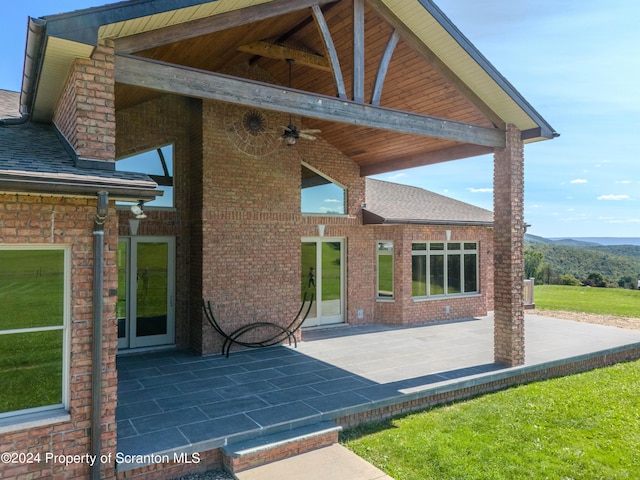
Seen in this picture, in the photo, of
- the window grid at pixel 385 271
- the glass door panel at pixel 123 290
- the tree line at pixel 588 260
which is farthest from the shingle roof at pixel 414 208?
the tree line at pixel 588 260

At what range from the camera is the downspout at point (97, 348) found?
4027 mm

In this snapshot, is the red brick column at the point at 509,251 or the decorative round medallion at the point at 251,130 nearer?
the red brick column at the point at 509,251

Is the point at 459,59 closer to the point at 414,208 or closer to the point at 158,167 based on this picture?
the point at 158,167

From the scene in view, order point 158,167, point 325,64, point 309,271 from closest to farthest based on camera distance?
point 325,64 < point 158,167 < point 309,271

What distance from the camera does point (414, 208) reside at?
12.8 metres

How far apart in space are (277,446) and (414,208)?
30.5 feet

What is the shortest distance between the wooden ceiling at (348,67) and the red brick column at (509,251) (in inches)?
20.0

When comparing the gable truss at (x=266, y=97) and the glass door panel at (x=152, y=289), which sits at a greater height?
the gable truss at (x=266, y=97)

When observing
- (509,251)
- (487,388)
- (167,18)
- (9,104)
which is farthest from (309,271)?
(167,18)

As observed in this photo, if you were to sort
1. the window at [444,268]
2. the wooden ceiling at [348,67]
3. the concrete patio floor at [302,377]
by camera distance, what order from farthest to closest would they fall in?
the window at [444,268] < the wooden ceiling at [348,67] < the concrete patio floor at [302,377]

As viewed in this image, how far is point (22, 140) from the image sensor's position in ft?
15.4

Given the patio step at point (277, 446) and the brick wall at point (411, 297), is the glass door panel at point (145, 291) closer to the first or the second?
the patio step at point (277, 446)

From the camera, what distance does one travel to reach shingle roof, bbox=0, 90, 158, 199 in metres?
3.48

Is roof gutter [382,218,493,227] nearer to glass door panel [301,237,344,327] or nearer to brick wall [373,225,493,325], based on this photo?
brick wall [373,225,493,325]
